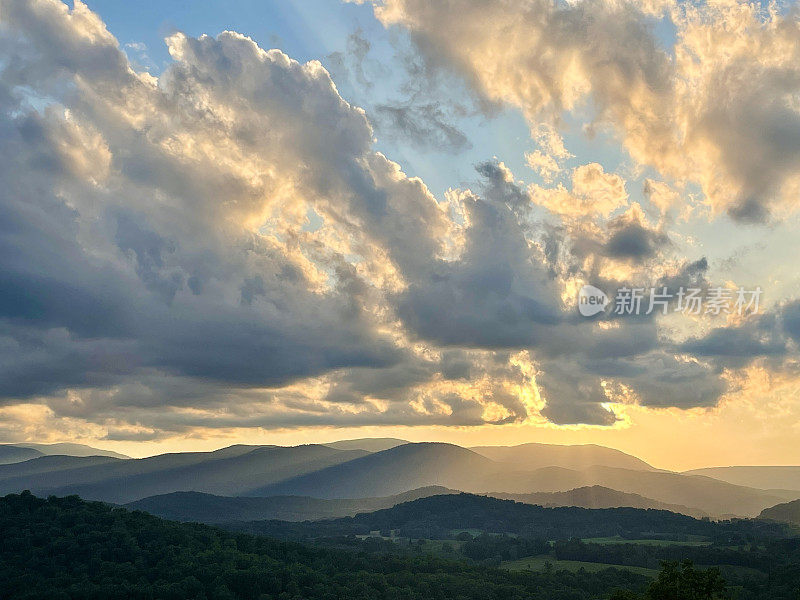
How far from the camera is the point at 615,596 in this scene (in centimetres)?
12050

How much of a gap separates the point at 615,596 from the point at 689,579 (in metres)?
13.3

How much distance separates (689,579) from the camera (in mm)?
114000
